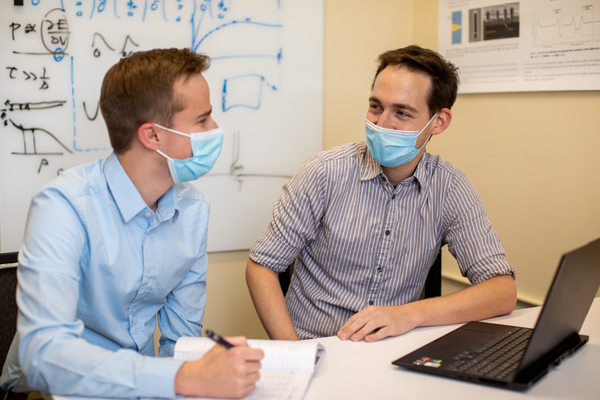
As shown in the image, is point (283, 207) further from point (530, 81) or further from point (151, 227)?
point (530, 81)

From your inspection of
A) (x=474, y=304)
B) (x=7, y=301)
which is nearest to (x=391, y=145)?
(x=474, y=304)

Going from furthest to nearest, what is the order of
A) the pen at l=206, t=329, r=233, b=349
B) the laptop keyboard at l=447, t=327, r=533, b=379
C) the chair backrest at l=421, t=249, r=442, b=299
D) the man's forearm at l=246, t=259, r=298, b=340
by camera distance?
the chair backrest at l=421, t=249, r=442, b=299
the man's forearm at l=246, t=259, r=298, b=340
the laptop keyboard at l=447, t=327, r=533, b=379
the pen at l=206, t=329, r=233, b=349

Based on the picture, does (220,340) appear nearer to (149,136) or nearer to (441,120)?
(149,136)

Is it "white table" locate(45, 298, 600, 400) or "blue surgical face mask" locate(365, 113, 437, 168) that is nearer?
"white table" locate(45, 298, 600, 400)

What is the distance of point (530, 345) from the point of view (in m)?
1.05

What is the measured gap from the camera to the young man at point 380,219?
169cm

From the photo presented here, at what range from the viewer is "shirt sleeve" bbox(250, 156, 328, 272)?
66.6 inches

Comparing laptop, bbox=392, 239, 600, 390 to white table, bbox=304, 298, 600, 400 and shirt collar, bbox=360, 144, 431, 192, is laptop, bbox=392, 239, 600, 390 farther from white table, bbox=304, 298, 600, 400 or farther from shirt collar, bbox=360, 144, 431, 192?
shirt collar, bbox=360, 144, 431, 192

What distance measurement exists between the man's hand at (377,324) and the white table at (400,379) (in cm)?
2

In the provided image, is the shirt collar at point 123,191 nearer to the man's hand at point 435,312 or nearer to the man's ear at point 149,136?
the man's ear at point 149,136

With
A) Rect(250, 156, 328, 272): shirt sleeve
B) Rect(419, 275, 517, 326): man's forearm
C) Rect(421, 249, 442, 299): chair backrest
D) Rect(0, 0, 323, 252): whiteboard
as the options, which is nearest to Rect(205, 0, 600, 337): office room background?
Rect(0, 0, 323, 252): whiteboard

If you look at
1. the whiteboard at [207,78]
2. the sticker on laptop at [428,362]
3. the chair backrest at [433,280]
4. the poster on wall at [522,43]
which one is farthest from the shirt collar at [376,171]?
the whiteboard at [207,78]

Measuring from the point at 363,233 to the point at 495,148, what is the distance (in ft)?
3.36

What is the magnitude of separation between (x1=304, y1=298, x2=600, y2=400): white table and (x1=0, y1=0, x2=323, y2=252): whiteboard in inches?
52.0
